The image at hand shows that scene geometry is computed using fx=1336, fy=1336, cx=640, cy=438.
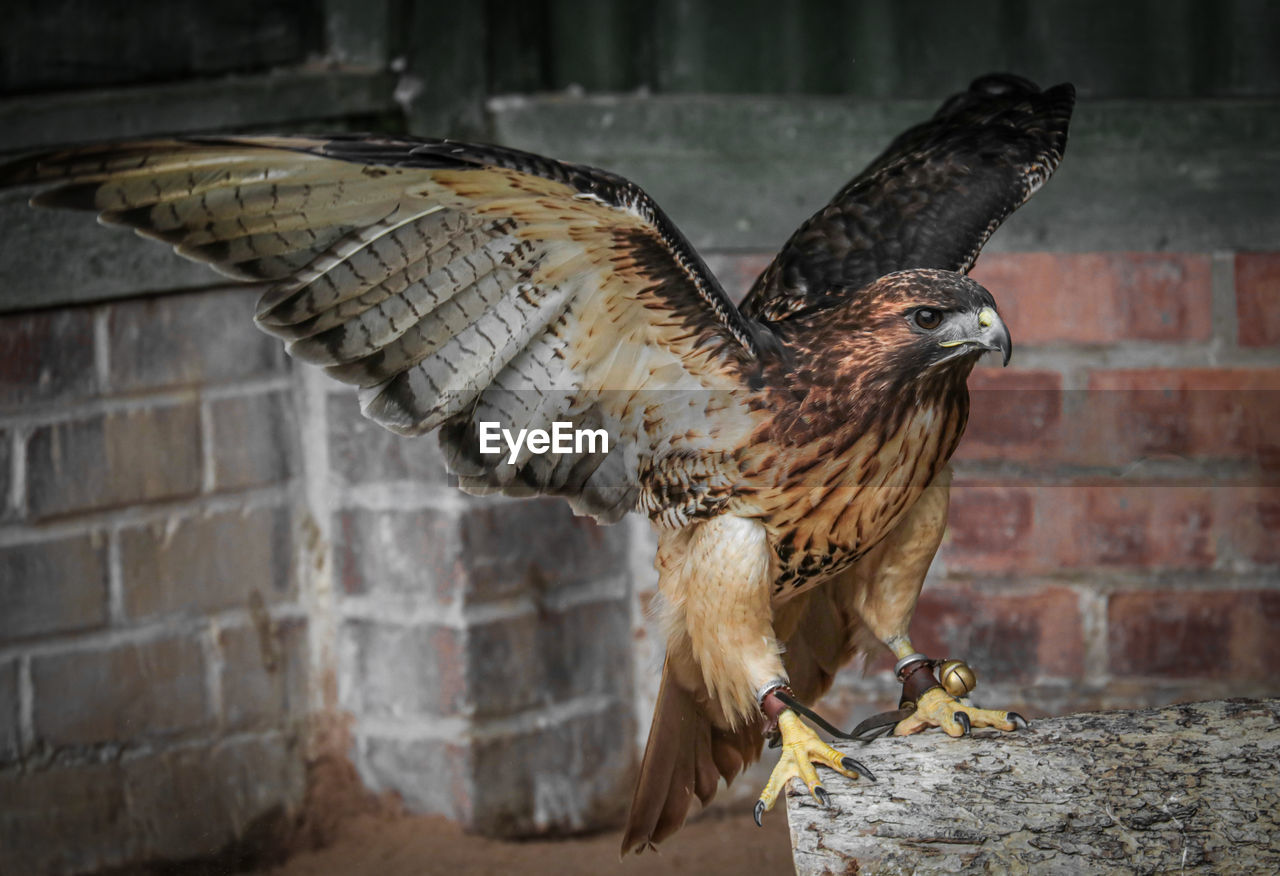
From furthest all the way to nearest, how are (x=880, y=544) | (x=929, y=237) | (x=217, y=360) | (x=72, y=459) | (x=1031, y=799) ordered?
(x=217, y=360) < (x=72, y=459) < (x=929, y=237) < (x=880, y=544) < (x=1031, y=799)

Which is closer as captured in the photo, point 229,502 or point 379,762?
point 229,502

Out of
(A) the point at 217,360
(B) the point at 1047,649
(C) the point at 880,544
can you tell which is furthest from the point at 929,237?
(A) the point at 217,360

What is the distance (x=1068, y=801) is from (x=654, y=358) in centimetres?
70

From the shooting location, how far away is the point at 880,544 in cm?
173

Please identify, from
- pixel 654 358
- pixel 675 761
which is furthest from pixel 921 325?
pixel 675 761

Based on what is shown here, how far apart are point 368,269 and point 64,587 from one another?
1.19 m

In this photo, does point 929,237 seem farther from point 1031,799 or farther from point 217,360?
point 217,360

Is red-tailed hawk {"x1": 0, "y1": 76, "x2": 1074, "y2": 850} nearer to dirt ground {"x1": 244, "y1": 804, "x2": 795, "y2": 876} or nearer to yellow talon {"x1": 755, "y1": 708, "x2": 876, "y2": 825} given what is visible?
yellow talon {"x1": 755, "y1": 708, "x2": 876, "y2": 825}

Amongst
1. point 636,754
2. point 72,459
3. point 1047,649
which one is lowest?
point 636,754

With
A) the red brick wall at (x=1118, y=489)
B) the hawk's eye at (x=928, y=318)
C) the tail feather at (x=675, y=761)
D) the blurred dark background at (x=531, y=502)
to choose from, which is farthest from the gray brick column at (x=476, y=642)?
the hawk's eye at (x=928, y=318)

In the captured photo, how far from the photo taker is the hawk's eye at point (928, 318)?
1.47 m

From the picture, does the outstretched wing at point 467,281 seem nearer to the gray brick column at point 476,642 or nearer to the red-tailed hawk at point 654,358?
the red-tailed hawk at point 654,358

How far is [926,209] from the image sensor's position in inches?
74.7

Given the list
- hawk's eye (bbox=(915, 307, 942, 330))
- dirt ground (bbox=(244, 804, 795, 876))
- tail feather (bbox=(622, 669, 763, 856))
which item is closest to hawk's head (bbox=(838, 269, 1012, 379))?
hawk's eye (bbox=(915, 307, 942, 330))
